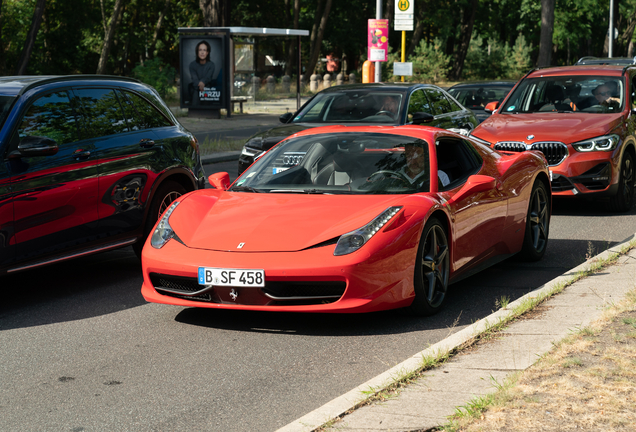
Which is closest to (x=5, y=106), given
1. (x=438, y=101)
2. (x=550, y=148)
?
(x=550, y=148)

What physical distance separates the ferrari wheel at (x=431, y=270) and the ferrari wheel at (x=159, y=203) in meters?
2.92

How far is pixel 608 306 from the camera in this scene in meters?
5.75

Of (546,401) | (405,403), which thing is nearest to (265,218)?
(405,403)

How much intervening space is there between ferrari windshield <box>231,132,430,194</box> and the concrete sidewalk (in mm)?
1233

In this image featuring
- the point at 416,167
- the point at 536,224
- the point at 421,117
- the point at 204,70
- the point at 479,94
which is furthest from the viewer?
the point at 204,70

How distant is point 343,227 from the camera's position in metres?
5.66

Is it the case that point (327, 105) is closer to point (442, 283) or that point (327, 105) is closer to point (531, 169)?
point (531, 169)

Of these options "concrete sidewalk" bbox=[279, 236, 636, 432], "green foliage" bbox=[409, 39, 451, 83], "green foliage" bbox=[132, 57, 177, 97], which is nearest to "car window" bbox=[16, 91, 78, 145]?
"concrete sidewalk" bbox=[279, 236, 636, 432]

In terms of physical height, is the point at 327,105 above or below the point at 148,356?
above

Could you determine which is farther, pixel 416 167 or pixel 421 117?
pixel 421 117

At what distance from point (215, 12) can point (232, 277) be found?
25241 mm

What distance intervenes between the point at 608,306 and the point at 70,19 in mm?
51202

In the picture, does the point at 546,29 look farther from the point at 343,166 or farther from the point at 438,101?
the point at 343,166

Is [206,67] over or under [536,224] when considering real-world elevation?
over
